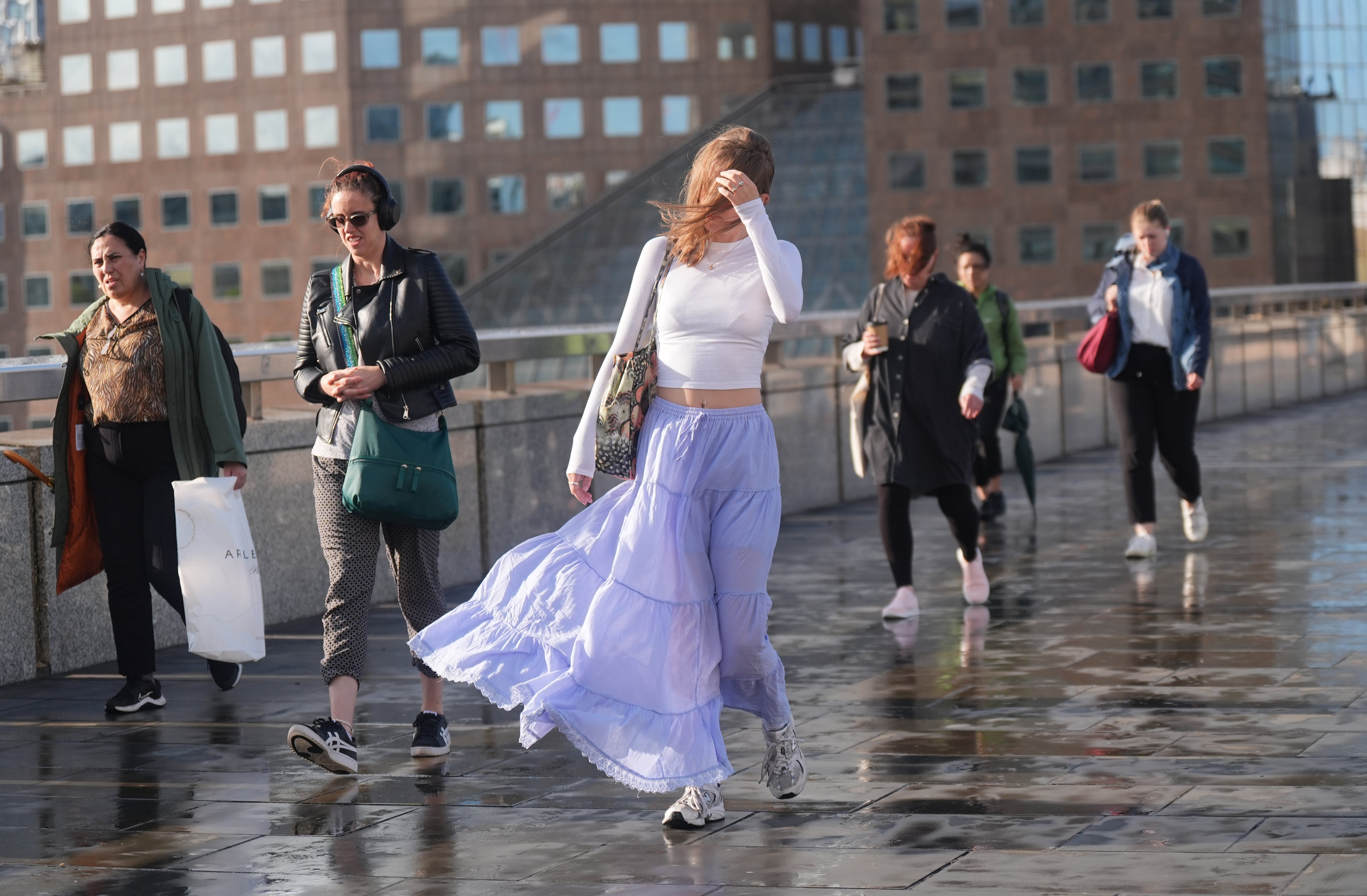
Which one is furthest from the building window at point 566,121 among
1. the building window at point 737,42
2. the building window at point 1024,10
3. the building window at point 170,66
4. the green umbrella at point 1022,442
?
the green umbrella at point 1022,442

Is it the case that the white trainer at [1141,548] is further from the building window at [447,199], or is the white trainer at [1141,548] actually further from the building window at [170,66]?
the building window at [170,66]

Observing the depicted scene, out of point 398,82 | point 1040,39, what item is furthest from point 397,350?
point 398,82

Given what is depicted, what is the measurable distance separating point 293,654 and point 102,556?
4.03ft

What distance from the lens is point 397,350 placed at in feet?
21.7

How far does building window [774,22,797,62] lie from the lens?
289 feet

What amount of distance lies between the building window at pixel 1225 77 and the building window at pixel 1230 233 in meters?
4.61

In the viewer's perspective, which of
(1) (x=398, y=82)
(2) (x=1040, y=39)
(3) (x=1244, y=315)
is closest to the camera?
(3) (x=1244, y=315)

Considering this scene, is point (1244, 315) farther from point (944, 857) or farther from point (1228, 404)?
point (944, 857)

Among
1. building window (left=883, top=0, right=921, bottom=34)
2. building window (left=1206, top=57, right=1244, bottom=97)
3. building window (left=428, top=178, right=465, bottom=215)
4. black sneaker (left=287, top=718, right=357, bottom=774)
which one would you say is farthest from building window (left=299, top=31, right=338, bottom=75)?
black sneaker (left=287, top=718, right=357, bottom=774)

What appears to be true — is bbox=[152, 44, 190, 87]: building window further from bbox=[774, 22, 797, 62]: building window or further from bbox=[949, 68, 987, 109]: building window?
bbox=[949, 68, 987, 109]: building window

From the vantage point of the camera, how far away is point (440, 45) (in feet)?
279

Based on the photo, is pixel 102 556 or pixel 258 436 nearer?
pixel 102 556

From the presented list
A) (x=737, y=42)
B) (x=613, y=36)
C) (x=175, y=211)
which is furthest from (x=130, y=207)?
(x=737, y=42)

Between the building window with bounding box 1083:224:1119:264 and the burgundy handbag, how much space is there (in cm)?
6597
